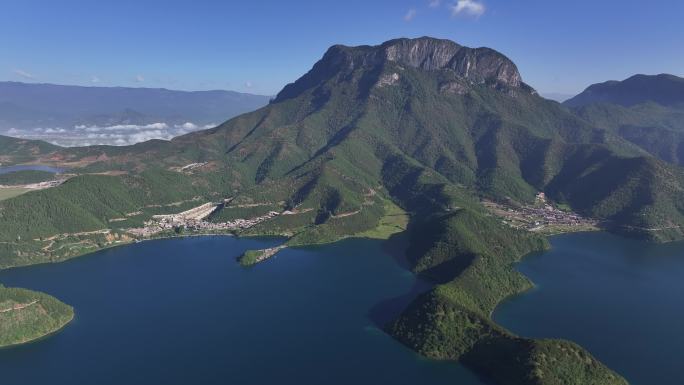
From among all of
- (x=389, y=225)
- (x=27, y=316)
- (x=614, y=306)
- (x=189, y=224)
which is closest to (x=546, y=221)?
(x=389, y=225)

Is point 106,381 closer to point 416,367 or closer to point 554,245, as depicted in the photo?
point 416,367

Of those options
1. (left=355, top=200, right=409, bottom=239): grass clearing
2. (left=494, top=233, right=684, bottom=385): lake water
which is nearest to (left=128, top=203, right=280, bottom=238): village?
(left=355, top=200, right=409, bottom=239): grass clearing

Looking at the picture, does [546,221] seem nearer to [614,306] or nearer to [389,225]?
[389,225]

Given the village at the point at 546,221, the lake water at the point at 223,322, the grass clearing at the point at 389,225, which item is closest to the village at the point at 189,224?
the lake water at the point at 223,322

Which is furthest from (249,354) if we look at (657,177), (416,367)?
(657,177)

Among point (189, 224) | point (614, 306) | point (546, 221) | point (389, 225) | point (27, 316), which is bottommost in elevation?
point (27, 316)
